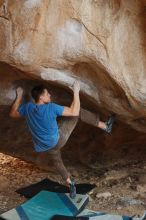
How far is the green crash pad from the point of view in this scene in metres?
4.10

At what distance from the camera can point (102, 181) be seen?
514cm

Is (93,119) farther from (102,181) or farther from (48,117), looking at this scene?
(102,181)

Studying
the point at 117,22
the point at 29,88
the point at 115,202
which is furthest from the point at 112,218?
the point at 117,22

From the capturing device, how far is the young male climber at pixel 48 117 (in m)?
3.84

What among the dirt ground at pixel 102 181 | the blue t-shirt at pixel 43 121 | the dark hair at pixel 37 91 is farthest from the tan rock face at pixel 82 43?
the dirt ground at pixel 102 181

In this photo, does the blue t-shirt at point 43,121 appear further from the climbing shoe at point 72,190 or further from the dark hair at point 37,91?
the climbing shoe at point 72,190

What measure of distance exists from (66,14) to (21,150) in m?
2.36

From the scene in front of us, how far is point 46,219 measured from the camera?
160 inches

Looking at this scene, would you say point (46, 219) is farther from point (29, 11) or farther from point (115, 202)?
point (29, 11)

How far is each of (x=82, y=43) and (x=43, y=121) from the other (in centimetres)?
83

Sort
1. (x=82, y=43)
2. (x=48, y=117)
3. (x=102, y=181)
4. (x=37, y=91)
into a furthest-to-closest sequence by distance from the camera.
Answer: (x=102, y=181) < (x=37, y=91) < (x=48, y=117) < (x=82, y=43)

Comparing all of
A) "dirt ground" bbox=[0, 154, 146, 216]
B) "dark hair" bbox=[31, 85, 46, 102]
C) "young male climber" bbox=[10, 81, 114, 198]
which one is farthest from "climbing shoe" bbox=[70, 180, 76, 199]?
"dark hair" bbox=[31, 85, 46, 102]

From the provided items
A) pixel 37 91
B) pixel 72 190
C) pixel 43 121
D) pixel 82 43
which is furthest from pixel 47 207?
pixel 82 43

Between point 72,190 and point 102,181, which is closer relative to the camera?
point 72,190
